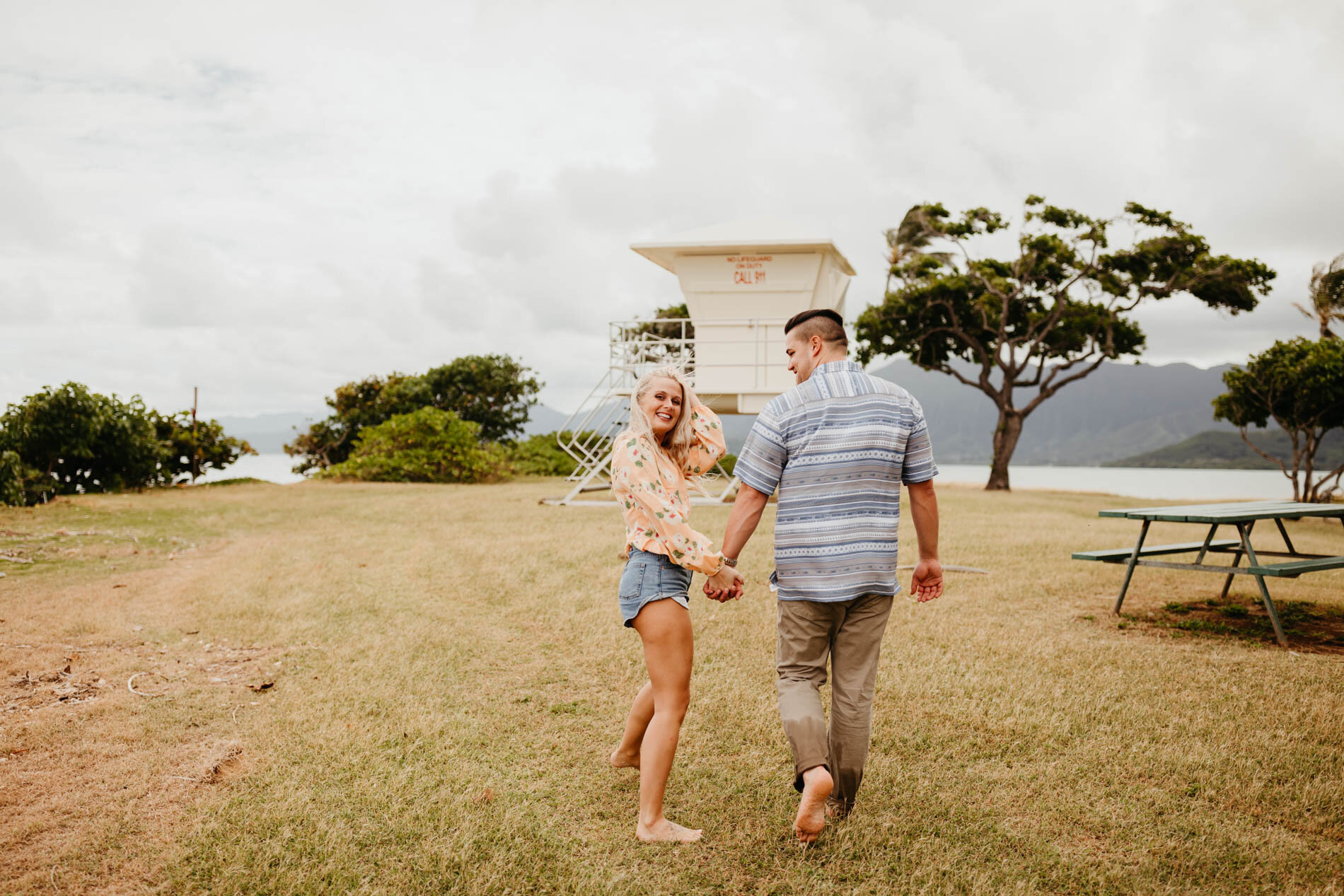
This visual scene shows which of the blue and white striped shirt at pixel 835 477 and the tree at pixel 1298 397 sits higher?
the tree at pixel 1298 397

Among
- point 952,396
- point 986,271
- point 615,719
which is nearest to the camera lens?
point 615,719

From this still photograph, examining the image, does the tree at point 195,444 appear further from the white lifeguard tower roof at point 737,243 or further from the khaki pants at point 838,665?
the khaki pants at point 838,665

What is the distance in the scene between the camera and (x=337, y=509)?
15797mm

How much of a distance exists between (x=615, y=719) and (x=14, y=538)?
1022 centimetres

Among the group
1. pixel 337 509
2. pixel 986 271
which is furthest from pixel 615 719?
pixel 986 271

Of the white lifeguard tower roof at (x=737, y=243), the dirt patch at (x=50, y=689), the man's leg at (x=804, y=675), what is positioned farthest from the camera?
the white lifeguard tower roof at (x=737, y=243)

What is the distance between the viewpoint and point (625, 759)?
3.83m

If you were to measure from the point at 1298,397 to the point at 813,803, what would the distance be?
22.6m

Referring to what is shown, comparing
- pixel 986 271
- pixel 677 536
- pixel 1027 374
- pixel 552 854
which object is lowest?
pixel 552 854

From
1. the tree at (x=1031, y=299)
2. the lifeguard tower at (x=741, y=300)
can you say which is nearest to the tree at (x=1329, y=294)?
the tree at (x=1031, y=299)

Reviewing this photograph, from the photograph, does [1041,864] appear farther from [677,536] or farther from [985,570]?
[985,570]

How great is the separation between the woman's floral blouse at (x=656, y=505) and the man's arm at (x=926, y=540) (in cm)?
26

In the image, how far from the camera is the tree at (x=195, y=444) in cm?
2159

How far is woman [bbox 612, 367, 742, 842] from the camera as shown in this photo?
309cm
